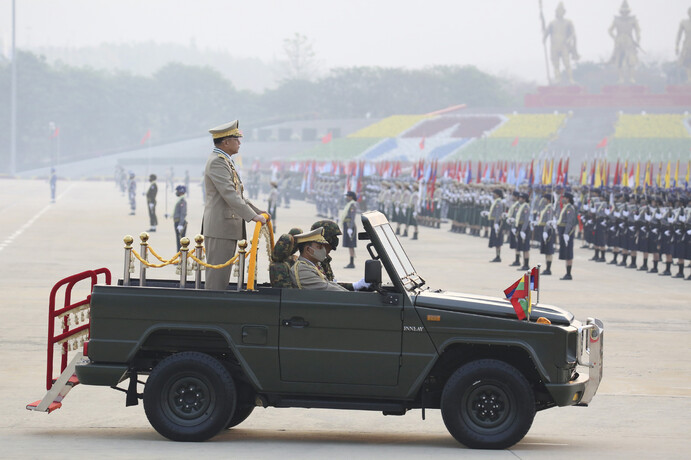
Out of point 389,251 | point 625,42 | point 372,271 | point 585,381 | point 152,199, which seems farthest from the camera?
point 625,42

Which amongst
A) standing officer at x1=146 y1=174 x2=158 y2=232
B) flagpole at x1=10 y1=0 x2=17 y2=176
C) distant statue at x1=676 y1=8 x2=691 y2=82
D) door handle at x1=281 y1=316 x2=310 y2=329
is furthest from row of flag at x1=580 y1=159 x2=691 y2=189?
flagpole at x1=10 y1=0 x2=17 y2=176

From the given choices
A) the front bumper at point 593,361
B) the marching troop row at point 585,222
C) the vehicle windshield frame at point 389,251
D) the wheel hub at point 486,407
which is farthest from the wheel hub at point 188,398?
the marching troop row at point 585,222


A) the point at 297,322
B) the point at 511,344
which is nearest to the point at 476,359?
the point at 511,344

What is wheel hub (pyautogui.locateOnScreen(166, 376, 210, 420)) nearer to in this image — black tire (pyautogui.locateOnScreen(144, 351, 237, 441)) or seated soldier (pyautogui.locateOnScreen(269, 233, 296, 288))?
black tire (pyautogui.locateOnScreen(144, 351, 237, 441))

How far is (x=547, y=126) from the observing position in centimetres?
9156

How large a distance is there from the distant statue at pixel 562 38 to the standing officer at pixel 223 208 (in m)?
104

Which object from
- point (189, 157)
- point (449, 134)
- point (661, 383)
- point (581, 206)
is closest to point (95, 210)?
point (581, 206)

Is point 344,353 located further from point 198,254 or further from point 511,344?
point 198,254

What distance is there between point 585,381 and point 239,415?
2563 mm

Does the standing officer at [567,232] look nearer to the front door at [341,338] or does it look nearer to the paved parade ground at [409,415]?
the paved parade ground at [409,415]

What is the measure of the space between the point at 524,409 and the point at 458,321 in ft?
2.42

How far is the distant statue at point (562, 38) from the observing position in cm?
11062

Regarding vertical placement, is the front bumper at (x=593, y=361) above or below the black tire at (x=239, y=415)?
above

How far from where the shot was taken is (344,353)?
8203mm
